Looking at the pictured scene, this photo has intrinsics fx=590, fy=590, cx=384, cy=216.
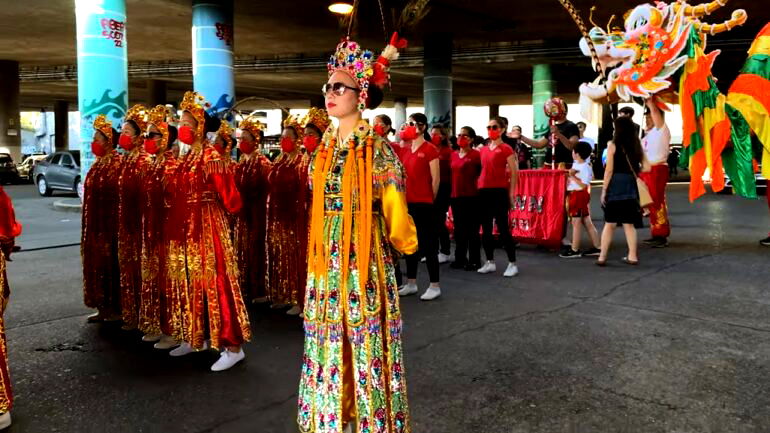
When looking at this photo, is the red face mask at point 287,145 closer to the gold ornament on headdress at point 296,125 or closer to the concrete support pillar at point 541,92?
the gold ornament on headdress at point 296,125

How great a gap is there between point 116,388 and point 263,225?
237 centimetres

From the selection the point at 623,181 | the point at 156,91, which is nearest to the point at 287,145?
the point at 623,181

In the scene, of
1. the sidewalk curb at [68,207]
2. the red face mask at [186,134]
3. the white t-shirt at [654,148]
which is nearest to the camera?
the red face mask at [186,134]

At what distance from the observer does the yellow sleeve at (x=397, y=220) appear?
264 centimetres

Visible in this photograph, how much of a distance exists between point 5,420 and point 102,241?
6.83 ft

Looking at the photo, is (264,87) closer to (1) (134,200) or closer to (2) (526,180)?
(2) (526,180)

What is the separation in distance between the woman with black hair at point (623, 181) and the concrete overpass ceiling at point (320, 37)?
581 cm

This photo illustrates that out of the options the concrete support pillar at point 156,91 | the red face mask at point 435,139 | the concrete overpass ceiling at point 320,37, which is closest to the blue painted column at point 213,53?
the concrete overpass ceiling at point 320,37

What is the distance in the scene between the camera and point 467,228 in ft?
24.6

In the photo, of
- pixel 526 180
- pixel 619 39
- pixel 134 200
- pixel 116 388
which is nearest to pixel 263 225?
pixel 134 200

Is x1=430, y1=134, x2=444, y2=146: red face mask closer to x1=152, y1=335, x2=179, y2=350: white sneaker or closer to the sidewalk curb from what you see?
x1=152, y1=335, x2=179, y2=350: white sneaker

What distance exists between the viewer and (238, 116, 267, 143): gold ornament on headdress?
5867 mm

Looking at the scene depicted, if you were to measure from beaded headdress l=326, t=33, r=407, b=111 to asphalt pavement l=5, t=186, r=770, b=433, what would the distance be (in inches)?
70.1

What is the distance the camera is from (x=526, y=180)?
9094mm
